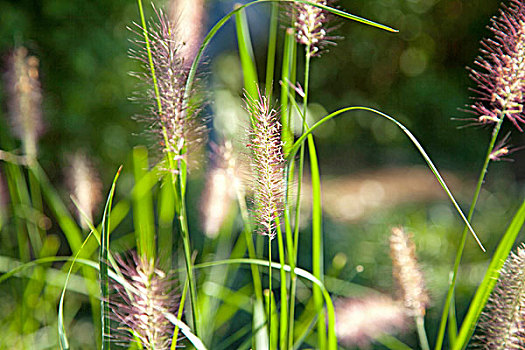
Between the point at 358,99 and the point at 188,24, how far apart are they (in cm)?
460

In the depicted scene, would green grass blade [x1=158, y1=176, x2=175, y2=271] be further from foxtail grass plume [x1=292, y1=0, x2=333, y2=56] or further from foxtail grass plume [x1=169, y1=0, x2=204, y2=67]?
foxtail grass plume [x1=292, y1=0, x2=333, y2=56]

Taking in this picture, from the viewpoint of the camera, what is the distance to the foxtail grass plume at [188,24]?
89 cm

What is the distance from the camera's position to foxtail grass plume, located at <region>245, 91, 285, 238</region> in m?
0.70

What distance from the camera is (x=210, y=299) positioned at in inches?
57.4

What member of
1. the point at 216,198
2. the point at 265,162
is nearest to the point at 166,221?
the point at 216,198

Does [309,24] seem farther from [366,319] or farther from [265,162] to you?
[366,319]

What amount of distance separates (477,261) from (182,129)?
2299 mm

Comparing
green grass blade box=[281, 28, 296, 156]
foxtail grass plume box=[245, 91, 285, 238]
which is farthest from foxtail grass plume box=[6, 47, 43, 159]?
foxtail grass plume box=[245, 91, 285, 238]

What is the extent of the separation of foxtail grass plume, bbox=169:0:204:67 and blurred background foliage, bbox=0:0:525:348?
0.07 metres

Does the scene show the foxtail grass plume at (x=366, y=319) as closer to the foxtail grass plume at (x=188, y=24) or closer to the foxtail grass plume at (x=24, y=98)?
the foxtail grass plume at (x=188, y=24)

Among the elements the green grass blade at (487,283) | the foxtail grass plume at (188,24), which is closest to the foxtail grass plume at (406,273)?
the green grass blade at (487,283)

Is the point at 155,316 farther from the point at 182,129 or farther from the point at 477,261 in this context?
the point at 477,261

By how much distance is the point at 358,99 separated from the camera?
5.43 m

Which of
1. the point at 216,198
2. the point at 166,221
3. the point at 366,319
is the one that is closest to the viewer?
the point at 366,319
